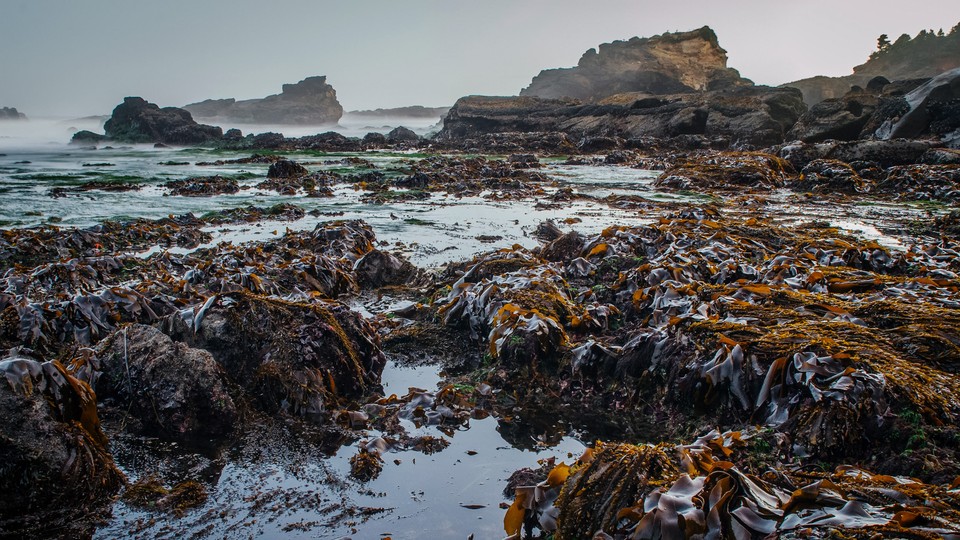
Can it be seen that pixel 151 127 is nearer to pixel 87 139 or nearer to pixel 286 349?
pixel 87 139

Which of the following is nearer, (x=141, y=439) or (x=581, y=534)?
(x=581, y=534)

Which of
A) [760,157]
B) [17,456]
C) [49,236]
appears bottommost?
[17,456]

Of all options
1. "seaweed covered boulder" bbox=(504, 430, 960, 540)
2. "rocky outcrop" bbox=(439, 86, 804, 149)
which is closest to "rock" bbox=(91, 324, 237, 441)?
"seaweed covered boulder" bbox=(504, 430, 960, 540)

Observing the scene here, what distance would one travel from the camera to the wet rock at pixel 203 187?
1084cm

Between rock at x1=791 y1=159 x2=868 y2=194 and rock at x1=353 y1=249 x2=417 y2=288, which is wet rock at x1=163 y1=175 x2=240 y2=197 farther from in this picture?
rock at x1=791 y1=159 x2=868 y2=194

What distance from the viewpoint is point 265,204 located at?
9492 millimetres

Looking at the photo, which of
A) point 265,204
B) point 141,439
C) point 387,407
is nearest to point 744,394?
point 387,407

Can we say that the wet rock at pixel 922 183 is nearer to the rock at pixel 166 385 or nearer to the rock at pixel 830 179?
the rock at pixel 830 179

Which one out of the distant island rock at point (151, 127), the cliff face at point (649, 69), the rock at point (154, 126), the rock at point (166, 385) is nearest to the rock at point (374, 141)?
the rock at point (154, 126)

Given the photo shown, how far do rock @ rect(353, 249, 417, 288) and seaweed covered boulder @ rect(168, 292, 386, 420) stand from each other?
176cm

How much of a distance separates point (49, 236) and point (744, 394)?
6.93 metres

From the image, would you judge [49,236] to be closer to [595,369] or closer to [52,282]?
[52,282]

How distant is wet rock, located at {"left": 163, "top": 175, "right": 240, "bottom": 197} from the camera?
10836mm

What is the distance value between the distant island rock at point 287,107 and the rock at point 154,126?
63730 mm
